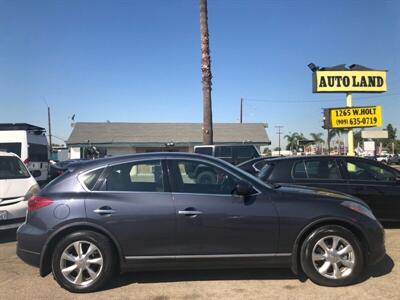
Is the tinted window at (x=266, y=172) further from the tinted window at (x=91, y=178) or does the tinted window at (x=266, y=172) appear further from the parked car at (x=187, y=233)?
the tinted window at (x=91, y=178)

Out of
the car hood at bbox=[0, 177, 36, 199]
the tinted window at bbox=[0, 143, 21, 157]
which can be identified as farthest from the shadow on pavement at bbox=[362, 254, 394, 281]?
the tinted window at bbox=[0, 143, 21, 157]

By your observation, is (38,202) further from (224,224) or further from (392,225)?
(392,225)

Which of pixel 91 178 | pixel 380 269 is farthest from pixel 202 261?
pixel 380 269

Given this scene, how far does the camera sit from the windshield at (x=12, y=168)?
902cm

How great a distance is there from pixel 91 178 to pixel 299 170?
14.6 feet

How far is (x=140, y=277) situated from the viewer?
5559 millimetres

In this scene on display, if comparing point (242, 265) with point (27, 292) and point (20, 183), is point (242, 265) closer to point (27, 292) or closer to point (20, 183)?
point (27, 292)

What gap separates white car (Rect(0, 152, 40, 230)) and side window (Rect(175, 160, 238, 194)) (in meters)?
4.12

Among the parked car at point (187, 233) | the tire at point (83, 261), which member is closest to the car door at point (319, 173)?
the parked car at point (187, 233)

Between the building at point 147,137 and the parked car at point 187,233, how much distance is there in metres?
32.5

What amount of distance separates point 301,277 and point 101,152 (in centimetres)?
3518

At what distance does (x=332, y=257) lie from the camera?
5.11m

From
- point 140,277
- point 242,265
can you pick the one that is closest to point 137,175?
point 140,277

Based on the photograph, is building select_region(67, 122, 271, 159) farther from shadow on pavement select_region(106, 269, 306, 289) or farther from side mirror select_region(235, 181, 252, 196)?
side mirror select_region(235, 181, 252, 196)
